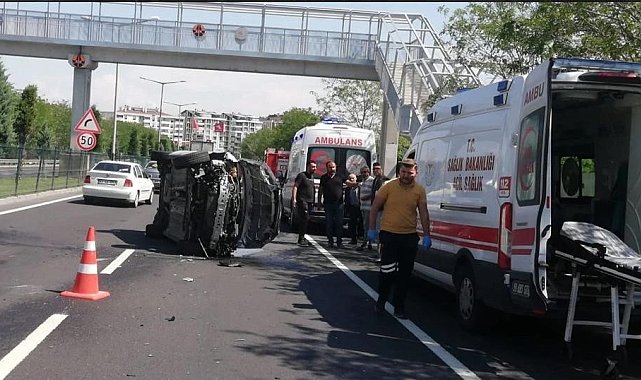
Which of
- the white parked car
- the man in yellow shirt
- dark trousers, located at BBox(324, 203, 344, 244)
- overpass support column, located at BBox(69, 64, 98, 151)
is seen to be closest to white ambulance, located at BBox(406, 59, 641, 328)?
the man in yellow shirt

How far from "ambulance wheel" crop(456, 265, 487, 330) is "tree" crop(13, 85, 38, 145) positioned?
215 ft

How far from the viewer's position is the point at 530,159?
7109mm

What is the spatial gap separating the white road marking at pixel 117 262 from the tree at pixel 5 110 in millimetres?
55178

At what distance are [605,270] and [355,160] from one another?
13.2 m

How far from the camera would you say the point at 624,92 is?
7500 millimetres

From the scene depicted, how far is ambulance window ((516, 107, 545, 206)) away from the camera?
6.95 meters

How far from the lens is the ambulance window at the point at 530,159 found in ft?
22.8

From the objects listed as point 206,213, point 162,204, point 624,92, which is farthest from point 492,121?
point 162,204

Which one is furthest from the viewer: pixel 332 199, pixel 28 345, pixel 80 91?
pixel 80 91

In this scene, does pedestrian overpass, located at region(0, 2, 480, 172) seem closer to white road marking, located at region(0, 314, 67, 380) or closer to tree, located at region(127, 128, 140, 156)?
white road marking, located at region(0, 314, 67, 380)

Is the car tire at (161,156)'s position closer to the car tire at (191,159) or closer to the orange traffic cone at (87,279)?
the car tire at (191,159)

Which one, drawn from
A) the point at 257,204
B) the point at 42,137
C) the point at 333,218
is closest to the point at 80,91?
the point at 333,218

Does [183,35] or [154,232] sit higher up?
[183,35]

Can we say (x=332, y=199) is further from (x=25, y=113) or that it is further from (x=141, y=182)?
(x=25, y=113)
